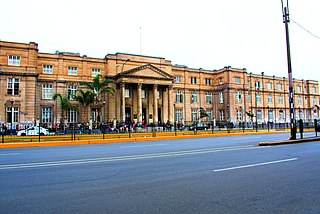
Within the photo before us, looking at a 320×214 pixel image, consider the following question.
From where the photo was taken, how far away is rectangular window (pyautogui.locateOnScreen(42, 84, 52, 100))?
138 ft

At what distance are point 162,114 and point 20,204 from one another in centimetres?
4629

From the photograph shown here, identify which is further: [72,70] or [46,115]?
[72,70]

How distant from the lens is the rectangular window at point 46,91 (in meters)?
42.2

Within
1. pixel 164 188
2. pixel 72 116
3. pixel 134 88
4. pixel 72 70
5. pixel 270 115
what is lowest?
pixel 164 188

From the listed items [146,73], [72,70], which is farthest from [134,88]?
[72,70]

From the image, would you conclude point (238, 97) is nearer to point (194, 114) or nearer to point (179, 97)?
point (194, 114)

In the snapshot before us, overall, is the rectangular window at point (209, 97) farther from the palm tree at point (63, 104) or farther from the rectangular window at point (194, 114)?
the palm tree at point (63, 104)

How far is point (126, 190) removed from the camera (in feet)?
16.7

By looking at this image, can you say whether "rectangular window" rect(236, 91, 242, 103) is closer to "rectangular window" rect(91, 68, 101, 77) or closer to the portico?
the portico

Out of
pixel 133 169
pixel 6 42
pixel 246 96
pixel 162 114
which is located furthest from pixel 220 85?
pixel 133 169

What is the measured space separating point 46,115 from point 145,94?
60.7ft

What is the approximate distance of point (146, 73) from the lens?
152ft

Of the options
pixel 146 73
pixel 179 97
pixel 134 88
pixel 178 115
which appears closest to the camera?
pixel 146 73

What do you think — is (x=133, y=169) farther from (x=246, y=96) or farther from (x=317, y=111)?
(x=317, y=111)
